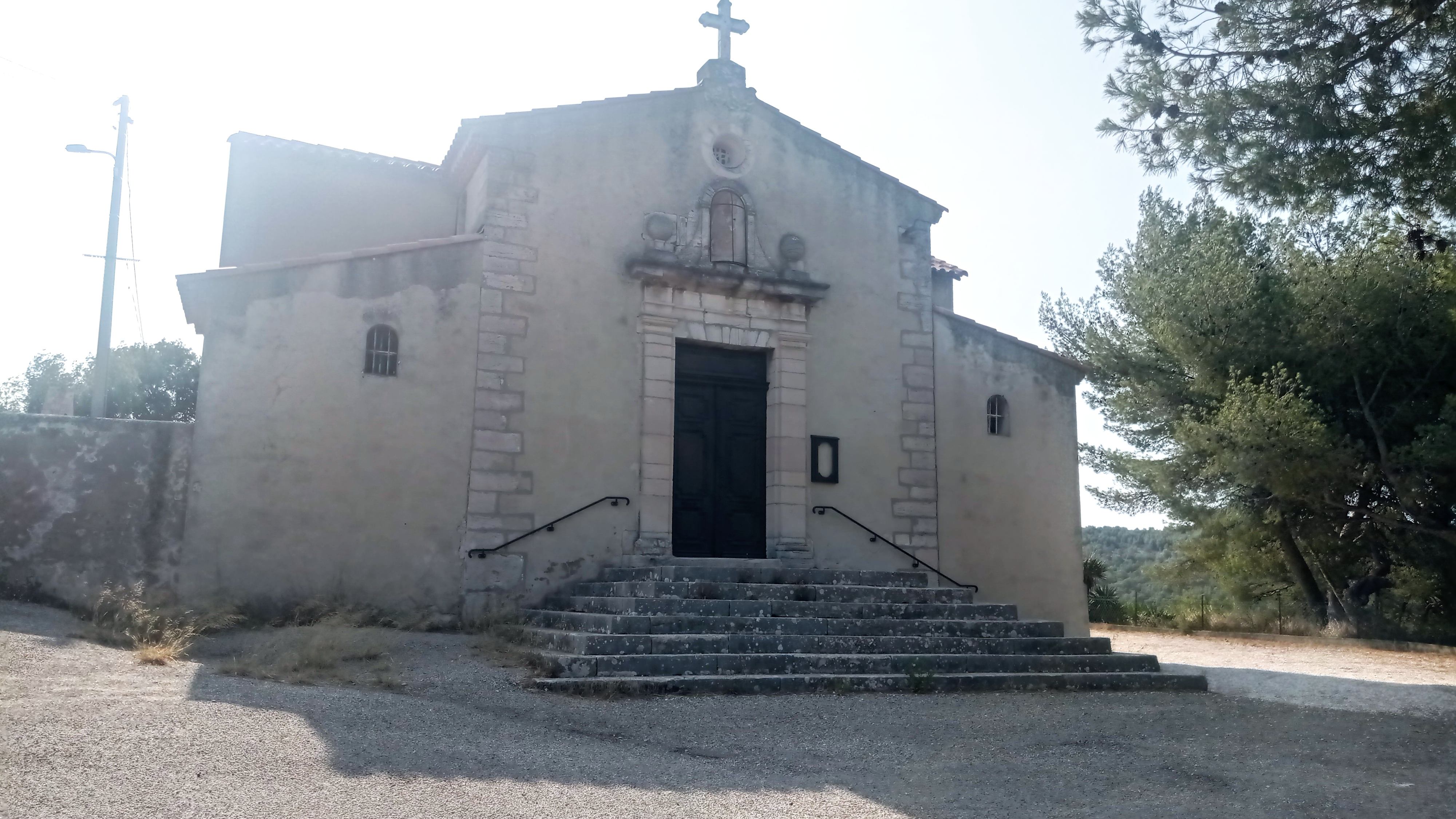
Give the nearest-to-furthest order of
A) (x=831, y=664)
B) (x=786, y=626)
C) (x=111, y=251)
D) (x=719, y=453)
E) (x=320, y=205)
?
(x=831, y=664) → (x=786, y=626) → (x=719, y=453) → (x=320, y=205) → (x=111, y=251)

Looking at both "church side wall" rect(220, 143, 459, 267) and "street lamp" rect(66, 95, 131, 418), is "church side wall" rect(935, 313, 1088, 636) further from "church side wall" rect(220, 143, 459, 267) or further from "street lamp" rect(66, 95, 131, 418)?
"street lamp" rect(66, 95, 131, 418)

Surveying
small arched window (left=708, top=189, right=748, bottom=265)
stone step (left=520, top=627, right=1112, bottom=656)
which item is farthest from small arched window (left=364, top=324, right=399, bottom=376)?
small arched window (left=708, top=189, right=748, bottom=265)

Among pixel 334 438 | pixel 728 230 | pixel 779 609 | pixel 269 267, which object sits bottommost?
pixel 779 609

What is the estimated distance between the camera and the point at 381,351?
10.0 metres

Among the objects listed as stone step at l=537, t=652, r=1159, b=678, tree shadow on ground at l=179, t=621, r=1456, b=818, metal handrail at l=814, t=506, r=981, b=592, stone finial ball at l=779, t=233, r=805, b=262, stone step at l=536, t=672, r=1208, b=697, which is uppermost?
stone finial ball at l=779, t=233, r=805, b=262

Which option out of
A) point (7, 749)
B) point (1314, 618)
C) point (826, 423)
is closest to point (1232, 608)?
point (1314, 618)

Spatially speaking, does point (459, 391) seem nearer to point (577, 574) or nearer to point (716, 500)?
point (577, 574)

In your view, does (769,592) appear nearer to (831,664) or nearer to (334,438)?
(831,664)

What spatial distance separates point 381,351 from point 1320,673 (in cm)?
945

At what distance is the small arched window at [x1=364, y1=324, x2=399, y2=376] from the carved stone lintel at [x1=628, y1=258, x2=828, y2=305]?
242cm

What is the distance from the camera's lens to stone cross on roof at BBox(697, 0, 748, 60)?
39.3 ft

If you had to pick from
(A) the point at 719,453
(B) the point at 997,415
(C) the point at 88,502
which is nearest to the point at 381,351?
(C) the point at 88,502

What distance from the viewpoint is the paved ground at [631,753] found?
4570 millimetres

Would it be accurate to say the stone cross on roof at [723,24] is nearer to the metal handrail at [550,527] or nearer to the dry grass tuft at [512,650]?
the metal handrail at [550,527]
